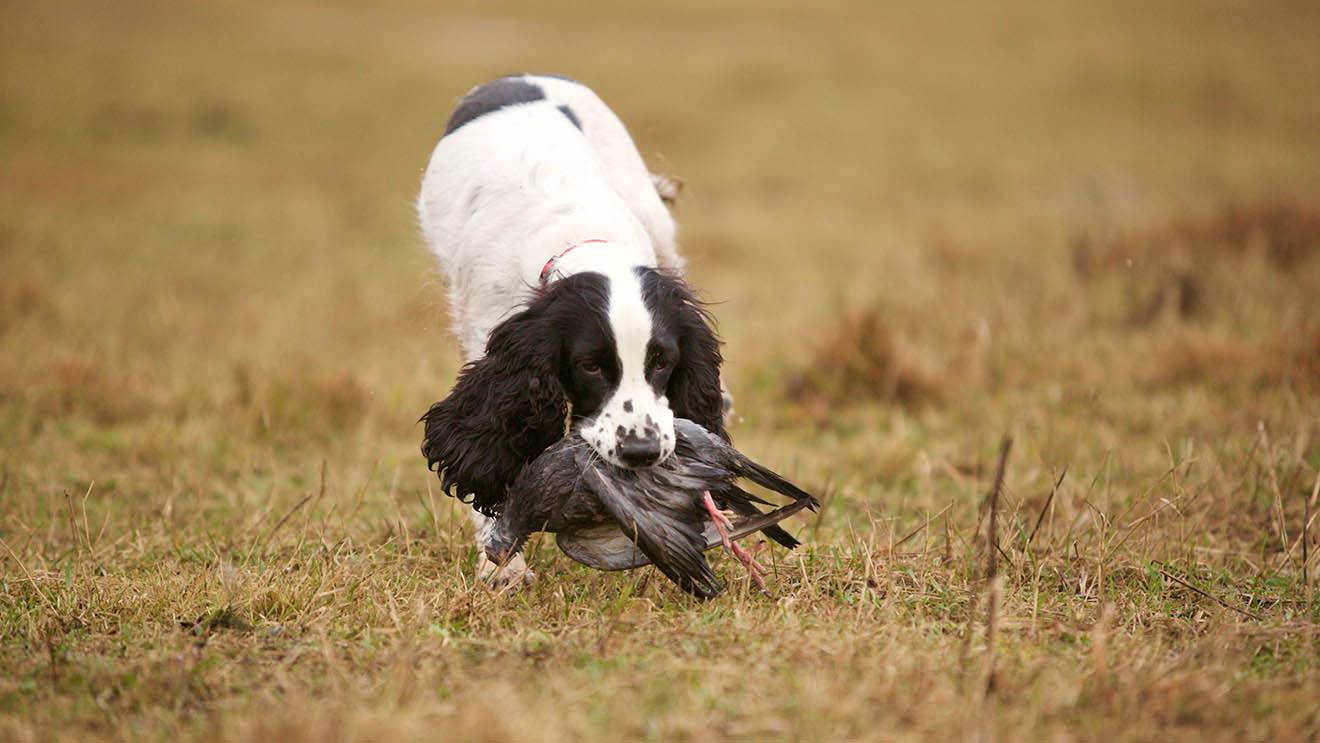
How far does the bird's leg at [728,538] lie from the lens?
3289mm

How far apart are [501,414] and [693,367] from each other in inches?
22.1

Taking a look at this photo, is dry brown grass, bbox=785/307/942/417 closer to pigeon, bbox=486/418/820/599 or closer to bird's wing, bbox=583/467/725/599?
pigeon, bbox=486/418/820/599

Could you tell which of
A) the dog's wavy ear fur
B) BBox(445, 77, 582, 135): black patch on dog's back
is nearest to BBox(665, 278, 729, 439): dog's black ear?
the dog's wavy ear fur

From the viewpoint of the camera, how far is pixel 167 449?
17.0ft

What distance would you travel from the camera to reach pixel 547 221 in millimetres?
4070

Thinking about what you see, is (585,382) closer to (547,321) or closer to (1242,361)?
(547,321)

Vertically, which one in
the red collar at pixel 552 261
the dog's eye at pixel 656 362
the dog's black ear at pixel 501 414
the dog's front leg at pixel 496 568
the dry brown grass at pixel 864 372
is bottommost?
the dry brown grass at pixel 864 372

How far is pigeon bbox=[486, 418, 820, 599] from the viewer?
326 cm

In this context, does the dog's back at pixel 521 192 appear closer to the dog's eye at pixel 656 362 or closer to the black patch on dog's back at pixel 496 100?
the black patch on dog's back at pixel 496 100

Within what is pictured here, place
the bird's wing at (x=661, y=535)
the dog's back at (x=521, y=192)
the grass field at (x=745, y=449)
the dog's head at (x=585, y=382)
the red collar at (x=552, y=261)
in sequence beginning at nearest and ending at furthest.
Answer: the grass field at (x=745, y=449)
the bird's wing at (x=661, y=535)
the dog's head at (x=585, y=382)
the red collar at (x=552, y=261)
the dog's back at (x=521, y=192)

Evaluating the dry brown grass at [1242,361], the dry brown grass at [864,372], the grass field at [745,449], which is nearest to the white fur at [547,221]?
the grass field at [745,449]

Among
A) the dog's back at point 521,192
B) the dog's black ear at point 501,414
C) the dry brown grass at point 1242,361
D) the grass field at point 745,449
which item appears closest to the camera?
the grass field at point 745,449

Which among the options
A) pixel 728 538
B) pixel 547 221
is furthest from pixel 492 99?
pixel 728 538

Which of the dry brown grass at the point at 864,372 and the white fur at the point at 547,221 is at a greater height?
the white fur at the point at 547,221
